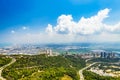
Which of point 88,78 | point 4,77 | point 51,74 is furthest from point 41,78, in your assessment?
point 88,78

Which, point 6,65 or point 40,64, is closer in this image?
point 6,65

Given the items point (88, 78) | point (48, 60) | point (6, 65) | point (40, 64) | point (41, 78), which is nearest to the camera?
point (41, 78)

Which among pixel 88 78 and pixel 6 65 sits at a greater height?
pixel 6 65

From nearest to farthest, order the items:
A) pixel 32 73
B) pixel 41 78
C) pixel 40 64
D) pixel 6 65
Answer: pixel 41 78 < pixel 32 73 < pixel 6 65 < pixel 40 64

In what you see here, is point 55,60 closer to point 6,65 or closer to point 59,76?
point 6,65

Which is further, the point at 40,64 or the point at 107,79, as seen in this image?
the point at 40,64

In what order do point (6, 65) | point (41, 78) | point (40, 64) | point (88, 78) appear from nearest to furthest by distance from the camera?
point (41, 78), point (88, 78), point (6, 65), point (40, 64)

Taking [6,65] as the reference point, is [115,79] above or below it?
below

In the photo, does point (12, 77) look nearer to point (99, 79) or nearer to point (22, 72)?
point (22, 72)

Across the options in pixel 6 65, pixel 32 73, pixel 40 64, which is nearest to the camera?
pixel 32 73

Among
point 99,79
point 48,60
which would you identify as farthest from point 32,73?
point 48,60
